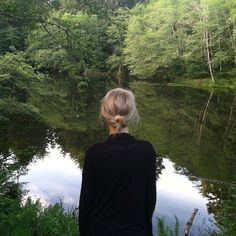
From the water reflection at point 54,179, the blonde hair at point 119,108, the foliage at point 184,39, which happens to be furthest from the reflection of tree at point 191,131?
the foliage at point 184,39

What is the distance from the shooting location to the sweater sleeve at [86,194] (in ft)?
9.68

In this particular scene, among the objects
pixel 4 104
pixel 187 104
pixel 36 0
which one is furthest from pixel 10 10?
pixel 187 104

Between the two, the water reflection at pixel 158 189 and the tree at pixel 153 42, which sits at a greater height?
the tree at pixel 153 42

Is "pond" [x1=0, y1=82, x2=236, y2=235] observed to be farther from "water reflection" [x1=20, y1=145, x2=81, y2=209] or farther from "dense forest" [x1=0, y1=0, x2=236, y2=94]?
"dense forest" [x1=0, y1=0, x2=236, y2=94]

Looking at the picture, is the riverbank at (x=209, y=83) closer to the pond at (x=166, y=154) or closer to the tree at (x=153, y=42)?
the tree at (x=153, y=42)

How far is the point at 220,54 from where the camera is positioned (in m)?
47.6

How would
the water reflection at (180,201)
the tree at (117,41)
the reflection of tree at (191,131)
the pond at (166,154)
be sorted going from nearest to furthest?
the water reflection at (180,201) → the pond at (166,154) → the reflection of tree at (191,131) → the tree at (117,41)

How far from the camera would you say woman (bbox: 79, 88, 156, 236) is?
289 cm

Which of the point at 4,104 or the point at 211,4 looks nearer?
the point at 4,104

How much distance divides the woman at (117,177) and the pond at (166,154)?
157 inches

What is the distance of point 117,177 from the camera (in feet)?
9.55

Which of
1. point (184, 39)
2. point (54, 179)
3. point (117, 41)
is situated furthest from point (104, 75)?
point (54, 179)

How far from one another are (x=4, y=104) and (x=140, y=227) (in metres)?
8.73

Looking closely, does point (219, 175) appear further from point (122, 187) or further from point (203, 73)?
point (203, 73)
